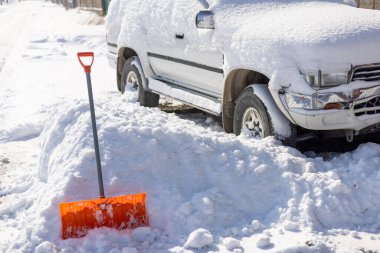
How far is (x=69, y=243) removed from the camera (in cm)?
378

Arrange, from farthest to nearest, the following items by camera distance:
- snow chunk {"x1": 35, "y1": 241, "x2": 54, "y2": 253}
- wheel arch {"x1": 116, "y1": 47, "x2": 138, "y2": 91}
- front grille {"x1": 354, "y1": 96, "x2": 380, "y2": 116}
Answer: wheel arch {"x1": 116, "y1": 47, "x2": 138, "y2": 91}, front grille {"x1": 354, "y1": 96, "x2": 380, "y2": 116}, snow chunk {"x1": 35, "y1": 241, "x2": 54, "y2": 253}

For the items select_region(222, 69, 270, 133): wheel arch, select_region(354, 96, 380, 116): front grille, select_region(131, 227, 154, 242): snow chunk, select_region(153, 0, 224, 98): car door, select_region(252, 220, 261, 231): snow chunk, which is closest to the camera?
select_region(131, 227, 154, 242): snow chunk

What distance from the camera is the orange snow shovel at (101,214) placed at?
388cm

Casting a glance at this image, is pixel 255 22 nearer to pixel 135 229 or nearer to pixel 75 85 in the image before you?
pixel 135 229

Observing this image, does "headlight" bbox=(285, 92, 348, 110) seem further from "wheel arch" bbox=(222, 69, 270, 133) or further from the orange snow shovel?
the orange snow shovel

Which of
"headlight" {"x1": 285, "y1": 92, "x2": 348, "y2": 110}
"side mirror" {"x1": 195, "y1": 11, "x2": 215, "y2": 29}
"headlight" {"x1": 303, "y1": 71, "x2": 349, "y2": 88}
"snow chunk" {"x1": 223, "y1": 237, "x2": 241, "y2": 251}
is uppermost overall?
"side mirror" {"x1": 195, "y1": 11, "x2": 215, "y2": 29}

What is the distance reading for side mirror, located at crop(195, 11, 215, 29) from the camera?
546cm

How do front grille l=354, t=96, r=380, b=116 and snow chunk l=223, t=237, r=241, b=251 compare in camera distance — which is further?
front grille l=354, t=96, r=380, b=116

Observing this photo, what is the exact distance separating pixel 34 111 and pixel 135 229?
4.71 meters

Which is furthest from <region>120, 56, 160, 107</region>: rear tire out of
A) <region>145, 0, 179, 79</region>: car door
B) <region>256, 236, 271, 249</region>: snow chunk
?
<region>256, 236, 271, 249</region>: snow chunk

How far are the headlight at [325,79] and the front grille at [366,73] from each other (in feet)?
0.35

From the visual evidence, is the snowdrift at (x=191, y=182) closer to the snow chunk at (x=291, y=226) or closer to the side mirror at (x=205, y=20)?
the snow chunk at (x=291, y=226)

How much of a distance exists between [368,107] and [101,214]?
2541 millimetres

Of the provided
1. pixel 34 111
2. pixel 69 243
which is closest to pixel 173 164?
pixel 69 243
